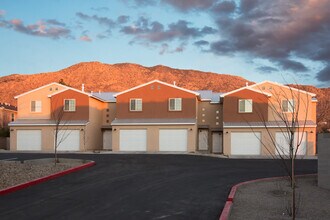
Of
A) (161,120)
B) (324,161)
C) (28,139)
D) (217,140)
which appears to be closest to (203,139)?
(217,140)

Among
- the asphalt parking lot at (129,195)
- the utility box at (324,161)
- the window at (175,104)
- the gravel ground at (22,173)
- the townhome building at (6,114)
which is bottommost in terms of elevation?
the asphalt parking lot at (129,195)

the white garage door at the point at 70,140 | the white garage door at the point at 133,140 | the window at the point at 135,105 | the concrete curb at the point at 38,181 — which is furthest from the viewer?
the white garage door at the point at 70,140

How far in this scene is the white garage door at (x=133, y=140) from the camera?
36406mm

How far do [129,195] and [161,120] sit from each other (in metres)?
23.3

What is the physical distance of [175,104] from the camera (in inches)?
1463

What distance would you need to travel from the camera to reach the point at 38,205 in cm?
1173

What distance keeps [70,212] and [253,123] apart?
85.7 feet

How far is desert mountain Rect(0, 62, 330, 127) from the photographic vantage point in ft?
419

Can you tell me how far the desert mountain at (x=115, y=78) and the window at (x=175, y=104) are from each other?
87.4 m

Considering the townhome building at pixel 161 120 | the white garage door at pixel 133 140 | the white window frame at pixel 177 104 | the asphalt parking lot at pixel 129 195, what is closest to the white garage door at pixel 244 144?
the townhome building at pixel 161 120

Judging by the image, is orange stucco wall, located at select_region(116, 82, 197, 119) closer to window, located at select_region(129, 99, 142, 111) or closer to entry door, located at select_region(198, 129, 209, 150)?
window, located at select_region(129, 99, 142, 111)

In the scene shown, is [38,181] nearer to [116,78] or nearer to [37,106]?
[37,106]

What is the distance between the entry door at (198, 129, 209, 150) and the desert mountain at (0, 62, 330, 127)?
8540 centimetres

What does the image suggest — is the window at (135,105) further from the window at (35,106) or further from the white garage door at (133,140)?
the window at (35,106)
